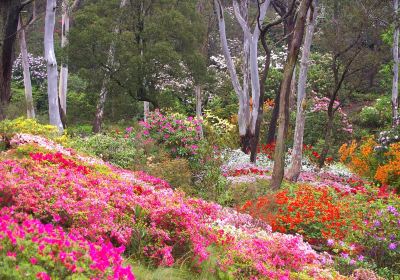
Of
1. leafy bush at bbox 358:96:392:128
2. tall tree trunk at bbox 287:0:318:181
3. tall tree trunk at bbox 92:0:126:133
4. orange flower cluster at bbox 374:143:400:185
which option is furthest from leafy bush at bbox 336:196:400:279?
leafy bush at bbox 358:96:392:128

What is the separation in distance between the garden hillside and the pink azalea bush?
0.02 metres

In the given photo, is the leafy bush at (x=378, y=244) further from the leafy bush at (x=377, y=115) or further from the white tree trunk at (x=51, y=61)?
the leafy bush at (x=377, y=115)

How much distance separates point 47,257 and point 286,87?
29.8 feet

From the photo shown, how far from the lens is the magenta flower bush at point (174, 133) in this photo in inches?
521

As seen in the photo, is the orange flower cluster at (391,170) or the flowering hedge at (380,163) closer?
the orange flower cluster at (391,170)

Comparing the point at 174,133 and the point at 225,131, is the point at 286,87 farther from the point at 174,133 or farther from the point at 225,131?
the point at 225,131

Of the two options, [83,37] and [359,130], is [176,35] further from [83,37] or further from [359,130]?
[359,130]

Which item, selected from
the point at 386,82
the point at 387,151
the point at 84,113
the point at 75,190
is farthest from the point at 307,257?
the point at 386,82

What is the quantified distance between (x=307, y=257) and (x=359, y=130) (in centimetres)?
1967

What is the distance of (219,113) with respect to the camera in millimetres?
26281

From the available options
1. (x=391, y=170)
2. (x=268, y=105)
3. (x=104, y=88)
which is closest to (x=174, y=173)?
(x=391, y=170)

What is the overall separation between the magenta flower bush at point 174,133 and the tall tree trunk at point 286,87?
7.69 feet

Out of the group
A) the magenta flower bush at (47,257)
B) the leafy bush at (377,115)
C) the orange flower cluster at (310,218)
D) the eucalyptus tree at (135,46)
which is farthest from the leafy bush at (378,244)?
the leafy bush at (377,115)

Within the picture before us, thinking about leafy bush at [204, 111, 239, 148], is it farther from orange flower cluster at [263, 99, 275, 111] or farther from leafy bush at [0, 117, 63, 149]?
leafy bush at [0, 117, 63, 149]
